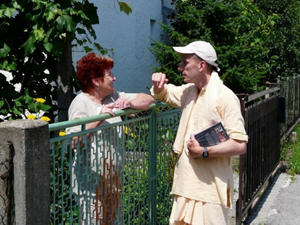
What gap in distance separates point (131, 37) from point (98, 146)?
847 cm

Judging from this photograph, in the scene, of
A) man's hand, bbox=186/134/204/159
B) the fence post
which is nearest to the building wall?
man's hand, bbox=186/134/204/159

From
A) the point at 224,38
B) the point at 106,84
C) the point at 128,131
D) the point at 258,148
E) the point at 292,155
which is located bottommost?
the point at 292,155

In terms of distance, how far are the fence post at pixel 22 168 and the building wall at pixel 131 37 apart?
7.33 m

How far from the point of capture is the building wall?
32.9ft

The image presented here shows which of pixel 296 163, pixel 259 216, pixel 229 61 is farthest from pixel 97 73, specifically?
pixel 229 61

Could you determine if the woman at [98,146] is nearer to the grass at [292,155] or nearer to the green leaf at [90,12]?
the green leaf at [90,12]

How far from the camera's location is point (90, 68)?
3520 mm

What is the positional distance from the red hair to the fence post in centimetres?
114

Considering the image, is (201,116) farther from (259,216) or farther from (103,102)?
(259,216)

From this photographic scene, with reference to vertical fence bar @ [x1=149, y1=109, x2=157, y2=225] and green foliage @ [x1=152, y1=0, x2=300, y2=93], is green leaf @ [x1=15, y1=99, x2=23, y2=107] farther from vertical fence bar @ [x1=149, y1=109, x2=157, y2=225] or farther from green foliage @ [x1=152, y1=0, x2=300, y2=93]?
green foliage @ [x1=152, y1=0, x2=300, y2=93]

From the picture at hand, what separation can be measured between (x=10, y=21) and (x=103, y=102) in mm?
1335

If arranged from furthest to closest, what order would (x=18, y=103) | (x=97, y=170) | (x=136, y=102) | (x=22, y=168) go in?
(x=18, y=103) → (x=136, y=102) → (x=97, y=170) → (x=22, y=168)

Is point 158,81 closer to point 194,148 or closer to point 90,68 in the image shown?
point 90,68

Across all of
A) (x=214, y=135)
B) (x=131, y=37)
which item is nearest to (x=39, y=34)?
(x=214, y=135)
